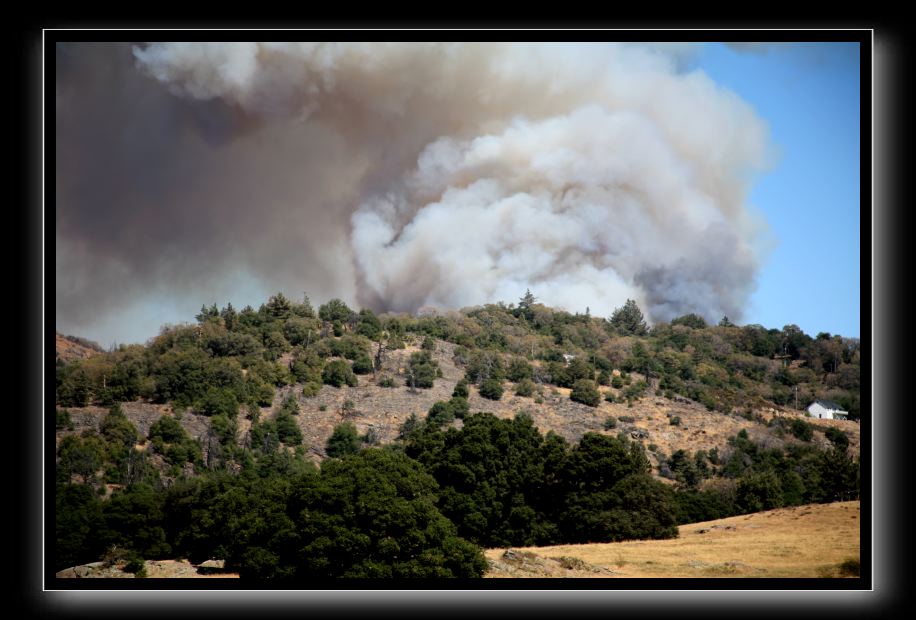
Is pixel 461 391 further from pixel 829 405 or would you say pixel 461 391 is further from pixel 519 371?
pixel 829 405

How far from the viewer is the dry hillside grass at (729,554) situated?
44.5 ft

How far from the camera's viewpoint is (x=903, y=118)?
1242 cm

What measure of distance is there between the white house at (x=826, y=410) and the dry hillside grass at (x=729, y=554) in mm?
17067

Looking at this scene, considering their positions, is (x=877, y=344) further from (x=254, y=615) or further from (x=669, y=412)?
(x=669, y=412)

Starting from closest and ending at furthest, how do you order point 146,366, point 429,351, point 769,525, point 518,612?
point 518,612 → point 769,525 → point 146,366 → point 429,351

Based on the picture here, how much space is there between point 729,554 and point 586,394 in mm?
26937

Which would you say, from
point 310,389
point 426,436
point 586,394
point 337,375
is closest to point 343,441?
point 310,389

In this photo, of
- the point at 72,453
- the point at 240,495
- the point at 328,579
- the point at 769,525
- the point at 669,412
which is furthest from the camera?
the point at 669,412

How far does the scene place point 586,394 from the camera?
42594 mm

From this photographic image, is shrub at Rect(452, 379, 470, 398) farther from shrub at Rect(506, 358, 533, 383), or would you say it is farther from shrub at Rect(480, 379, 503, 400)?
shrub at Rect(506, 358, 533, 383)

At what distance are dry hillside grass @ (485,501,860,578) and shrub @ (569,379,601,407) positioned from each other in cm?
2075

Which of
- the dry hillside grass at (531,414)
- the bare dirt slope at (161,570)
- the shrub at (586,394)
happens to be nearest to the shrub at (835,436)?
the dry hillside grass at (531,414)
